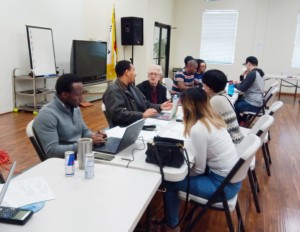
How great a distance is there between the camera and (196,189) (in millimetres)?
1749

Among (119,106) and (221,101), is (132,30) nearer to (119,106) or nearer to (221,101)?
(119,106)

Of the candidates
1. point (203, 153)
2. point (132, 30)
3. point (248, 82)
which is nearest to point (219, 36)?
point (132, 30)

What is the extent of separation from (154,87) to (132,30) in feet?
13.1

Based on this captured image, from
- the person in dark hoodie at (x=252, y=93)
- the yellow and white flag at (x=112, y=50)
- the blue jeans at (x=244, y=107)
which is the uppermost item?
the yellow and white flag at (x=112, y=50)

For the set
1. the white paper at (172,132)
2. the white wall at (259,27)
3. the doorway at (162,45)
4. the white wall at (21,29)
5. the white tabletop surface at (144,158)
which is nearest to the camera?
the white tabletop surface at (144,158)

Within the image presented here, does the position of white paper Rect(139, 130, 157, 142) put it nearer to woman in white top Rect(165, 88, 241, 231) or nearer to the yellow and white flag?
woman in white top Rect(165, 88, 241, 231)

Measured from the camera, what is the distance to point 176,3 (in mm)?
9445

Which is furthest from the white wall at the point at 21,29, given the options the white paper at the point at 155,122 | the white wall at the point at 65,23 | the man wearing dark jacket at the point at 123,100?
the white paper at the point at 155,122

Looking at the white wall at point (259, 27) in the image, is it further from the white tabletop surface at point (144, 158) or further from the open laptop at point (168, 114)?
the white tabletop surface at point (144, 158)

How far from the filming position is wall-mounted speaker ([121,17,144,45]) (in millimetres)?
7012

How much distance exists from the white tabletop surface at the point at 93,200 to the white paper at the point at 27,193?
3cm

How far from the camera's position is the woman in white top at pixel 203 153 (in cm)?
172

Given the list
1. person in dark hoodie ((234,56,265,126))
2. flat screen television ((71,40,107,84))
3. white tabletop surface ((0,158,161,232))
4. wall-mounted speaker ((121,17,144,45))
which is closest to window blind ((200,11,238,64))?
wall-mounted speaker ((121,17,144,45))

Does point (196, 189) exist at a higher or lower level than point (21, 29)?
lower
